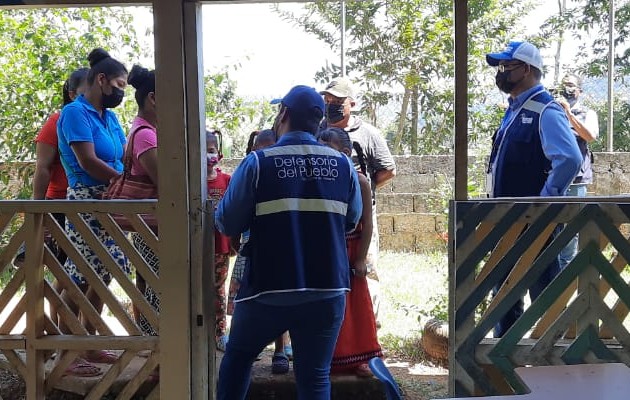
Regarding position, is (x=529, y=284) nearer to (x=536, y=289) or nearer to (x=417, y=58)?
(x=536, y=289)

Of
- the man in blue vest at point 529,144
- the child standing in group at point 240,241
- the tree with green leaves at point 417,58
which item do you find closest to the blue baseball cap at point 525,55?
the man in blue vest at point 529,144

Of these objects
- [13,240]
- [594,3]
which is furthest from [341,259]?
[594,3]

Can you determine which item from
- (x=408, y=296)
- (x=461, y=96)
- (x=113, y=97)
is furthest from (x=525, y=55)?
(x=408, y=296)

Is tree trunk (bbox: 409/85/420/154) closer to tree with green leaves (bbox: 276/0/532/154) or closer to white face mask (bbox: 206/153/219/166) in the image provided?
tree with green leaves (bbox: 276/0/532/154)

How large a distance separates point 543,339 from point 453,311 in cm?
47

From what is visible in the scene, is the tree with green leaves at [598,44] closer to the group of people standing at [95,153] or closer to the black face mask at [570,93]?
the black face mask at [570,93]

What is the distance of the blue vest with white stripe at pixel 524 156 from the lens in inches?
159

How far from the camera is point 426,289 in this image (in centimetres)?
677

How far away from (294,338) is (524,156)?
1.82m

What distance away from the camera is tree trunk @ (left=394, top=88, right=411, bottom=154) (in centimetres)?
850

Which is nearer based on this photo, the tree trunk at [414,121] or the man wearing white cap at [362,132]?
the man wearing white cap at [362,132]

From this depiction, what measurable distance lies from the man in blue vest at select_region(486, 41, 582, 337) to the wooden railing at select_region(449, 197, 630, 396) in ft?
1.74

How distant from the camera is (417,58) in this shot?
8188 millimetres

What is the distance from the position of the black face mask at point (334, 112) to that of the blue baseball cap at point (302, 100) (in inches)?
60.9
